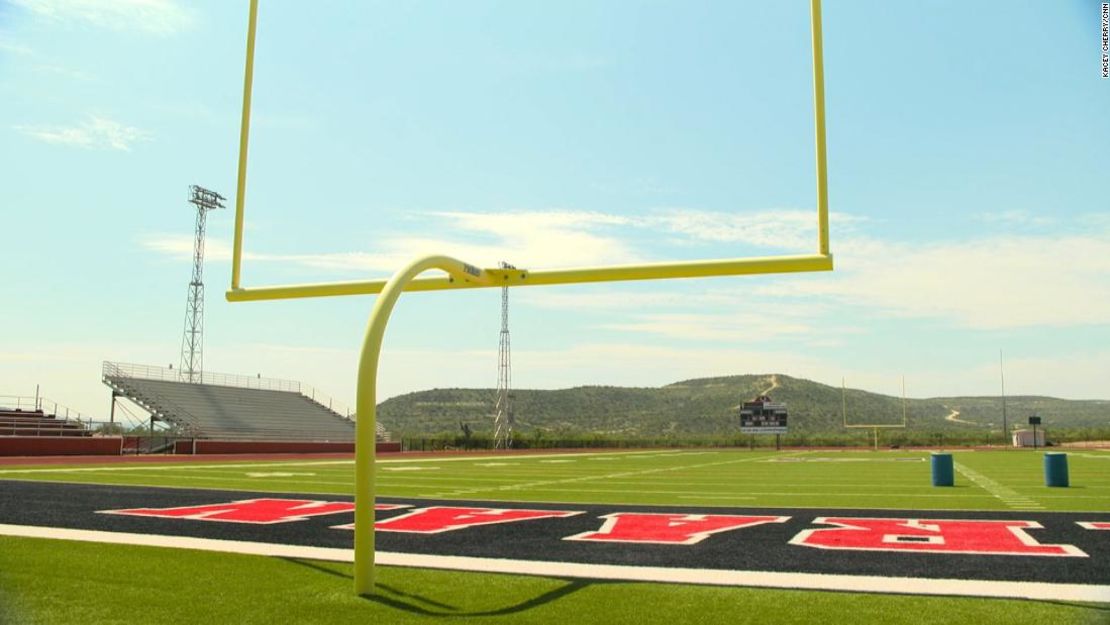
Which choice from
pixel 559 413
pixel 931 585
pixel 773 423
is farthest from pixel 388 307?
pixel 559 413

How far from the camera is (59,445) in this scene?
28.6 meters

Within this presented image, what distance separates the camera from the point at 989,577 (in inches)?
230

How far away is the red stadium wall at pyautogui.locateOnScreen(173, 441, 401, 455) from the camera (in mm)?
31734

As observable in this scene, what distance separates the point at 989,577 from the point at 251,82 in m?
7.03

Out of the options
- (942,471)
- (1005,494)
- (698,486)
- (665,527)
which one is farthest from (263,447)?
(665,527)

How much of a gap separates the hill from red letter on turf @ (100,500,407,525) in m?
88.9

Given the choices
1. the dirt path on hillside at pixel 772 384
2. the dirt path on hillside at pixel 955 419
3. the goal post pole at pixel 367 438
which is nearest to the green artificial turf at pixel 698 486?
the goal post pole at pixel 367 438

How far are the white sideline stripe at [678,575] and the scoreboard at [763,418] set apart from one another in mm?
43646

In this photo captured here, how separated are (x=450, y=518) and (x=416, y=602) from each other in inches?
168

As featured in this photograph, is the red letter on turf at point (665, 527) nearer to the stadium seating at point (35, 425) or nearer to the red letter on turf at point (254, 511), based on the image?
the red letter on turf at point (254, 511)

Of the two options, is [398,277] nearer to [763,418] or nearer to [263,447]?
[263,447]

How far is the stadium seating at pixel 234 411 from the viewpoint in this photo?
3622 cm

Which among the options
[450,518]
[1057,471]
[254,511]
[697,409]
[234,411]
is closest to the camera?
[450,518]

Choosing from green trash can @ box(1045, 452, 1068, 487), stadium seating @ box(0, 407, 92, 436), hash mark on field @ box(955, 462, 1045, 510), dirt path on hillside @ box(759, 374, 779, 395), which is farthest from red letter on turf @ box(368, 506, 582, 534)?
dirt path on hillside @ box(759, 374, 779, 395)
